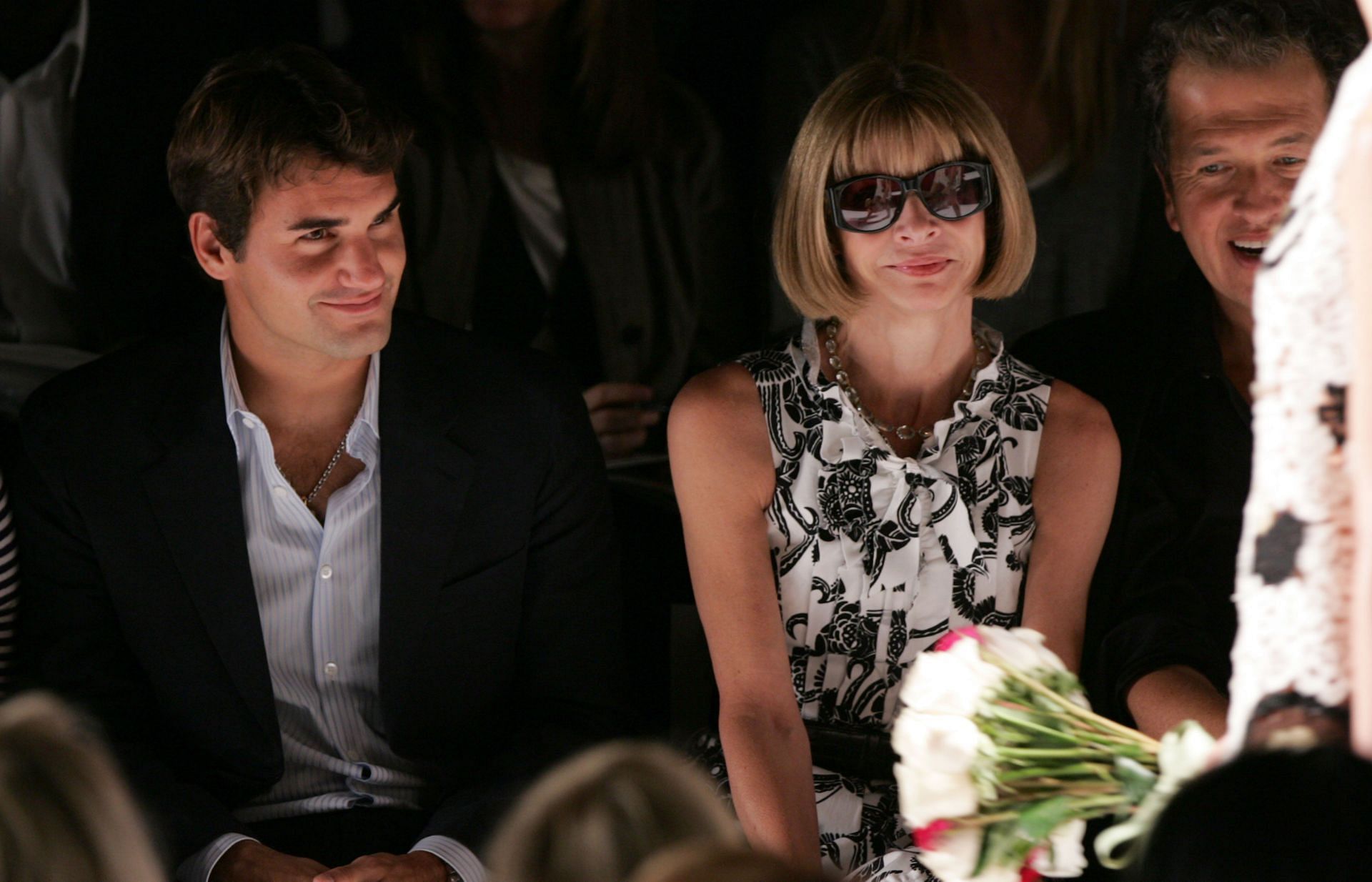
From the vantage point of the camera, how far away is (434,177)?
10.6 feet

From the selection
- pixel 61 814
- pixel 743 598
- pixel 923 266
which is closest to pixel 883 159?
pixel 923 266

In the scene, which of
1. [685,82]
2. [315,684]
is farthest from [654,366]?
[315,684]

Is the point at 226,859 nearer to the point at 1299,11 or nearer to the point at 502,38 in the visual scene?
the point at 502,38

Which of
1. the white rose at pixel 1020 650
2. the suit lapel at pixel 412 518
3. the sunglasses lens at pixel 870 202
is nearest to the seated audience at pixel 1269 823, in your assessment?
the white rose at pixel 1020 650

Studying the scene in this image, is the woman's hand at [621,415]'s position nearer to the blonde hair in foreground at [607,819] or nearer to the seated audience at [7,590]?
the seated audience at [7,590]

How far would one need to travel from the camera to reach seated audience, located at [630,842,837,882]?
3.49 feet

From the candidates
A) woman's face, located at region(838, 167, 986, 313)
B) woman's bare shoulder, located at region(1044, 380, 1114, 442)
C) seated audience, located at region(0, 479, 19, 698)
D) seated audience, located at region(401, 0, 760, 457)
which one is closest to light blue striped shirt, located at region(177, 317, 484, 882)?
seated audience, located at region(0, 479, 19, 698)

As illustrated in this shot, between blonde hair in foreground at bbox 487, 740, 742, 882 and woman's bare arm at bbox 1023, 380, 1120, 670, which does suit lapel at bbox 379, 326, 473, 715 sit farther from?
blonde hair in foreground at bbox 487, 740, 742, 882

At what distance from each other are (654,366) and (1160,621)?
1.21m

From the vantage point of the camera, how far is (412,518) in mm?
2592

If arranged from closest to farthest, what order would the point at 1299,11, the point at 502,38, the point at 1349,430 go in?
the point at 1349,430
the point at 1299,11
the point at 502,38

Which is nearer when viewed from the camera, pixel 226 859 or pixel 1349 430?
pixel 1349 430

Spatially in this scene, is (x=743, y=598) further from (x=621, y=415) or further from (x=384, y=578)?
(x=621, y=415)

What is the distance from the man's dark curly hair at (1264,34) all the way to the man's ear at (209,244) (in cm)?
180
